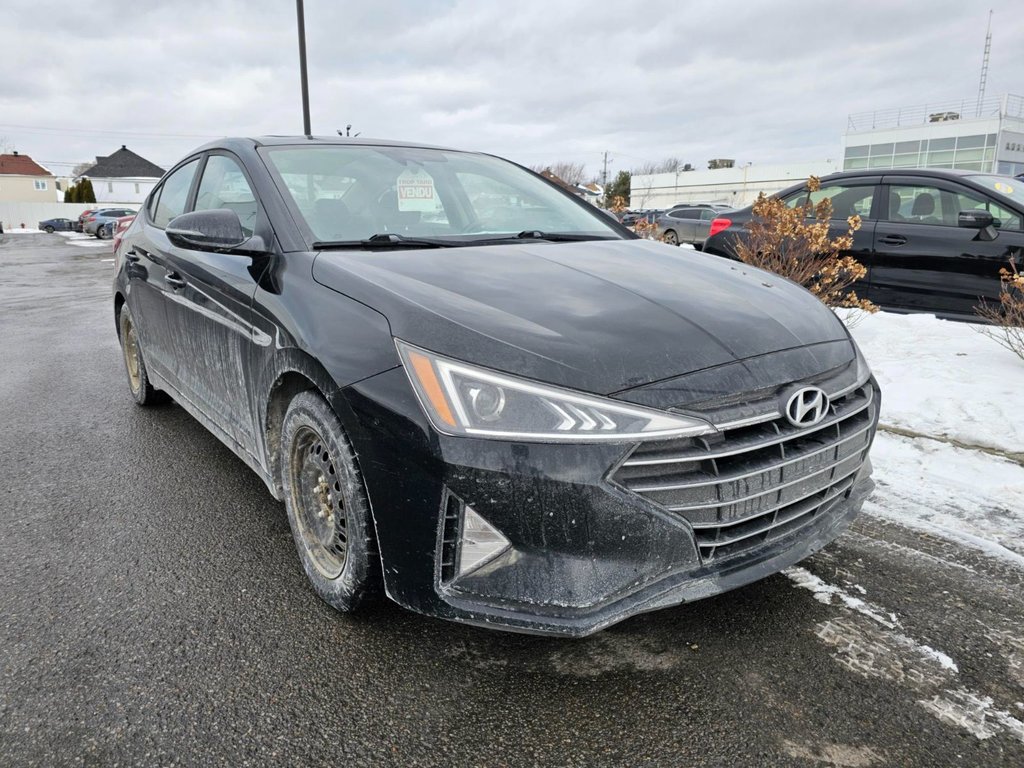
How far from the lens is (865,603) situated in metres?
2.45

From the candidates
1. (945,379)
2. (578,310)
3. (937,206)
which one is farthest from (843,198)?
(578,310)

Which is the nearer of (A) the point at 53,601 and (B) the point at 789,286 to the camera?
(A) the point at 53,601

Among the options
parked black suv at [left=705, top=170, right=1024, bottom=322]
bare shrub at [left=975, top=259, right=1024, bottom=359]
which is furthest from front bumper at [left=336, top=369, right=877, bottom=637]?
parked black suv at [left=705, top=170, right=1024, bottom=322]

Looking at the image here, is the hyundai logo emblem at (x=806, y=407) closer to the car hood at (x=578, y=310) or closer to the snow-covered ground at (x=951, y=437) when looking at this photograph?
the car hood at (x=578, y=310)

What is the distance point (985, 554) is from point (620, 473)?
1.89m

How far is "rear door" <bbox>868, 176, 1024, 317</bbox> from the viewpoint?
581cm

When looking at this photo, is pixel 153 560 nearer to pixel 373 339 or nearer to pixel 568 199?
pixel 373 339

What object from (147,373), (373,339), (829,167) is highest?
(829,167)

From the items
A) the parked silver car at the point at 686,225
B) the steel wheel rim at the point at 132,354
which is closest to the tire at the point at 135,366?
the steel wheel rim at the point at 132,354

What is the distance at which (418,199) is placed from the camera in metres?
3.13

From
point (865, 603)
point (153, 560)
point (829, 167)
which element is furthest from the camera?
point (829, 167)

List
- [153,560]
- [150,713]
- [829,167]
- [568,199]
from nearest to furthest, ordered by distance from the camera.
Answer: [150,713], [153,560], [568,199], [829,167]

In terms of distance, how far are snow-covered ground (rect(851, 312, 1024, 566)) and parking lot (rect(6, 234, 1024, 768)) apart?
245 millimetres

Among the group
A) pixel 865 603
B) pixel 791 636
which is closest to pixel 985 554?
pixel 865 603
